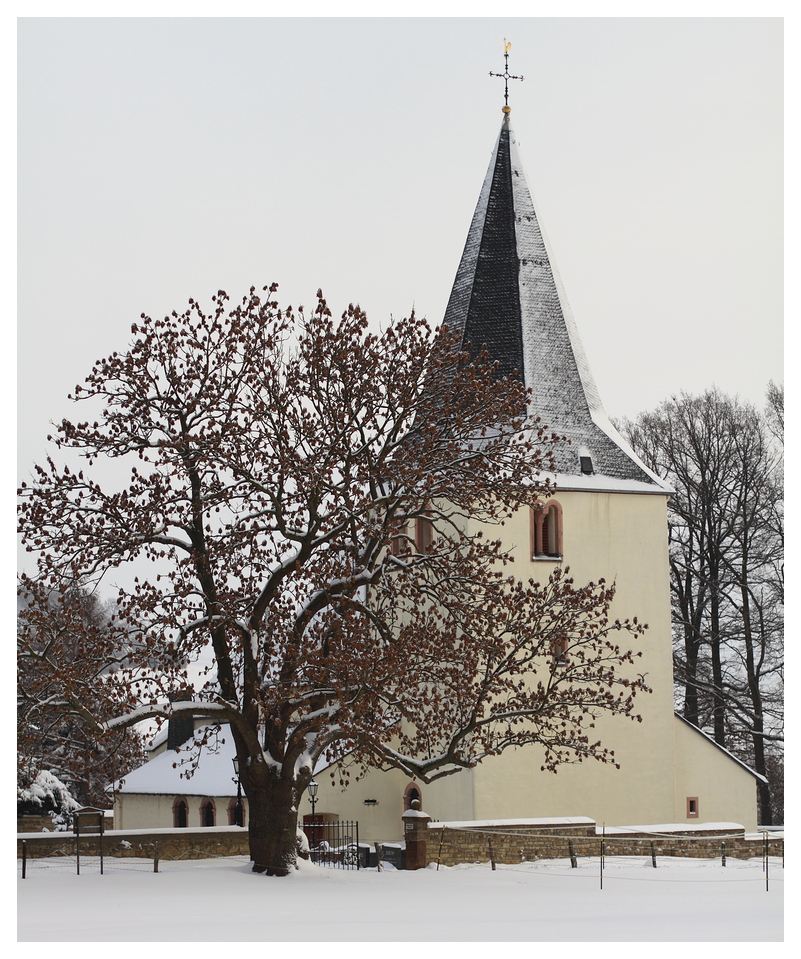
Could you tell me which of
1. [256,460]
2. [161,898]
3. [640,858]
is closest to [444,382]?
[256,460]

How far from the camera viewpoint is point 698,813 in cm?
2664

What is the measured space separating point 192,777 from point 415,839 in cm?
1405

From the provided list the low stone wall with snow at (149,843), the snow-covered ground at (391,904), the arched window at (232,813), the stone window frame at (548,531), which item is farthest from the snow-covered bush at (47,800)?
the stone window frame at (548,531)

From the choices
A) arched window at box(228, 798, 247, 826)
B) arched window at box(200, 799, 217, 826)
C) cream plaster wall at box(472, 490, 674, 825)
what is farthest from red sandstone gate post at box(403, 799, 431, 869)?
arched window at box(200, 799, 217, 826)

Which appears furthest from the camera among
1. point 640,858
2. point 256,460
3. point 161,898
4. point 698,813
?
point 698,813

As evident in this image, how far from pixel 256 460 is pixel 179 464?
97cm

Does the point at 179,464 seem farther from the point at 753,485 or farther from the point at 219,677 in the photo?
the point at 753,485

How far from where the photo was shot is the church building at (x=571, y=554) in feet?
82.9

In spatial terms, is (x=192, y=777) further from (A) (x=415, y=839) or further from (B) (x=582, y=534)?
(A) (x=415, y=839)

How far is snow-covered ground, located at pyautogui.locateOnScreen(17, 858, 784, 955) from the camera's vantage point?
1162 cm

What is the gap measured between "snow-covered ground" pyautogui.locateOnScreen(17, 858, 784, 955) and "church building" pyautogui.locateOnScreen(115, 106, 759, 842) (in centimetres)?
591

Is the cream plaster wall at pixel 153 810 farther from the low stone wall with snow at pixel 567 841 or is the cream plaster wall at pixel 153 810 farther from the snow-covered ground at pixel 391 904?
the snow-covered ground at pixel 391 904

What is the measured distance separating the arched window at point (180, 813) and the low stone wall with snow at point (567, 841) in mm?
13753

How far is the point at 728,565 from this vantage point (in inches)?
1273
